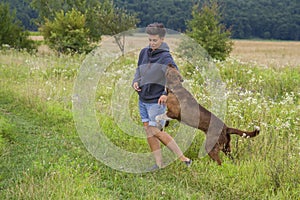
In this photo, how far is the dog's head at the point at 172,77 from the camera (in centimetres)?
488

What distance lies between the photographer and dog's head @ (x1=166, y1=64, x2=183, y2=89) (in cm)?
488

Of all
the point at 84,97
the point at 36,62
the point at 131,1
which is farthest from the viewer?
the point at 131,1

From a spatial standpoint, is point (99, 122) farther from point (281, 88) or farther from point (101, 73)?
point (281, 88)

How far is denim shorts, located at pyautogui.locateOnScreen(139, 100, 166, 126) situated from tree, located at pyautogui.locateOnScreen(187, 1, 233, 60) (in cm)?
1047

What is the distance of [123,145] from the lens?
6.17 m

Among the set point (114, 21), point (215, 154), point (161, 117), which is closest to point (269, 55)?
point (114, 21)

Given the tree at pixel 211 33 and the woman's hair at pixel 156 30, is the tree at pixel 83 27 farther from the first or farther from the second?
the woman's hair at pixel 156 30

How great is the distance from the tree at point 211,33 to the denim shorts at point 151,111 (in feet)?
34.4

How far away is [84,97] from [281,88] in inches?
211

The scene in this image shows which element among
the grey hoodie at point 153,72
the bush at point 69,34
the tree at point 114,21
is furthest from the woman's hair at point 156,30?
the tree at point 114,21

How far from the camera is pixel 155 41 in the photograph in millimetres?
4895

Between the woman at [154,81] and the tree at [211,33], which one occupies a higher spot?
the woman at [154,81]

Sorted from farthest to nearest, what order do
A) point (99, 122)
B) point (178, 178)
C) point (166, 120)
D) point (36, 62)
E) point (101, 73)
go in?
1. point (36, 62)
2. point (101, 73)
3. point (99, 122)
4. point (166, 120)
5. point (178, 178)

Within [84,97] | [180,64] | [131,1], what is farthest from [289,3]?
[84,97]
